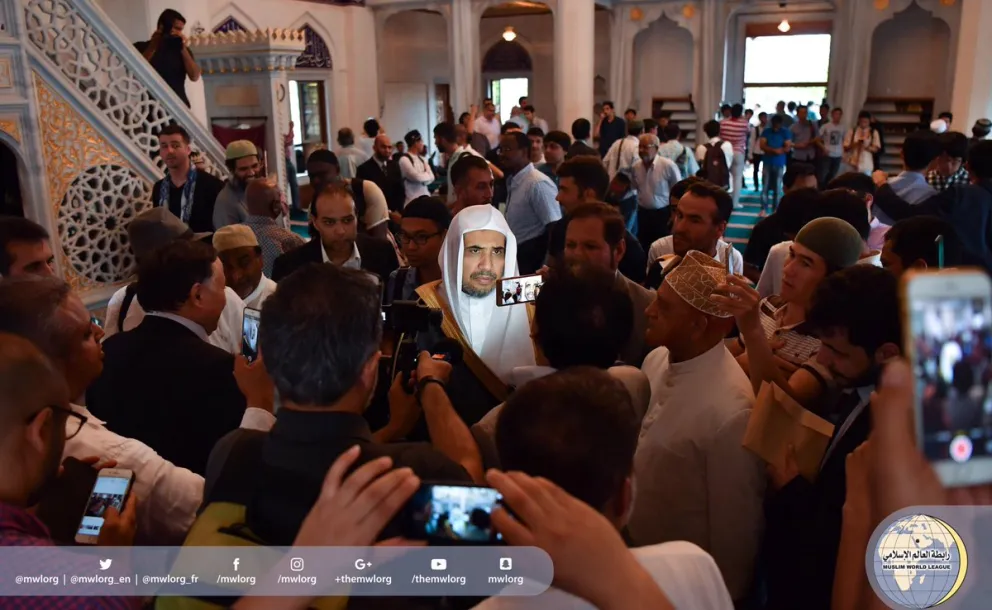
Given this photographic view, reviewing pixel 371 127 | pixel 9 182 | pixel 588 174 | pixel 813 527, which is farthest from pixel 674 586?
pixel 371 127

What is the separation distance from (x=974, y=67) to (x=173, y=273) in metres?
10.9

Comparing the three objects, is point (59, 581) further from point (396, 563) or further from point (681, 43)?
point (681, 43)

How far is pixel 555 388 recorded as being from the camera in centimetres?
103

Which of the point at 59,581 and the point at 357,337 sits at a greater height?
the point at 357,337

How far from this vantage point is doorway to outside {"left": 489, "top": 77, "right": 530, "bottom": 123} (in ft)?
50.3

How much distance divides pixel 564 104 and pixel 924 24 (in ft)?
20.4

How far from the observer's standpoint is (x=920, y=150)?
378 cm

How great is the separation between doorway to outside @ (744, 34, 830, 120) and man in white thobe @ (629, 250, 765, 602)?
12.6 metres

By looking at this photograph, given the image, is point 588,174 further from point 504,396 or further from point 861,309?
point 861,309

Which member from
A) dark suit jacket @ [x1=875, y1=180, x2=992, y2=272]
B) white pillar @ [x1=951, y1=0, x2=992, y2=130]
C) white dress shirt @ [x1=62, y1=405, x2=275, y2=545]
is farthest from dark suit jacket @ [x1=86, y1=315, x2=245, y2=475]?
white pillar @ [x1=951, y1=0, x2=992, y2=130]

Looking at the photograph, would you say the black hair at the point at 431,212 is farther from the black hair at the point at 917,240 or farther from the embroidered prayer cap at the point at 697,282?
the black hair at the point at 917,240

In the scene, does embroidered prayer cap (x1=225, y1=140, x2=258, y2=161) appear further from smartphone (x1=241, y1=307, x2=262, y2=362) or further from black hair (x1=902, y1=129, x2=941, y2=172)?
black hair (x1=902, y1=129, x2=941, y2=172)

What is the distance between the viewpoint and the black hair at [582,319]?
1.53 m

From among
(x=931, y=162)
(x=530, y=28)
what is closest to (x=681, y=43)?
(x=530, y=28)
